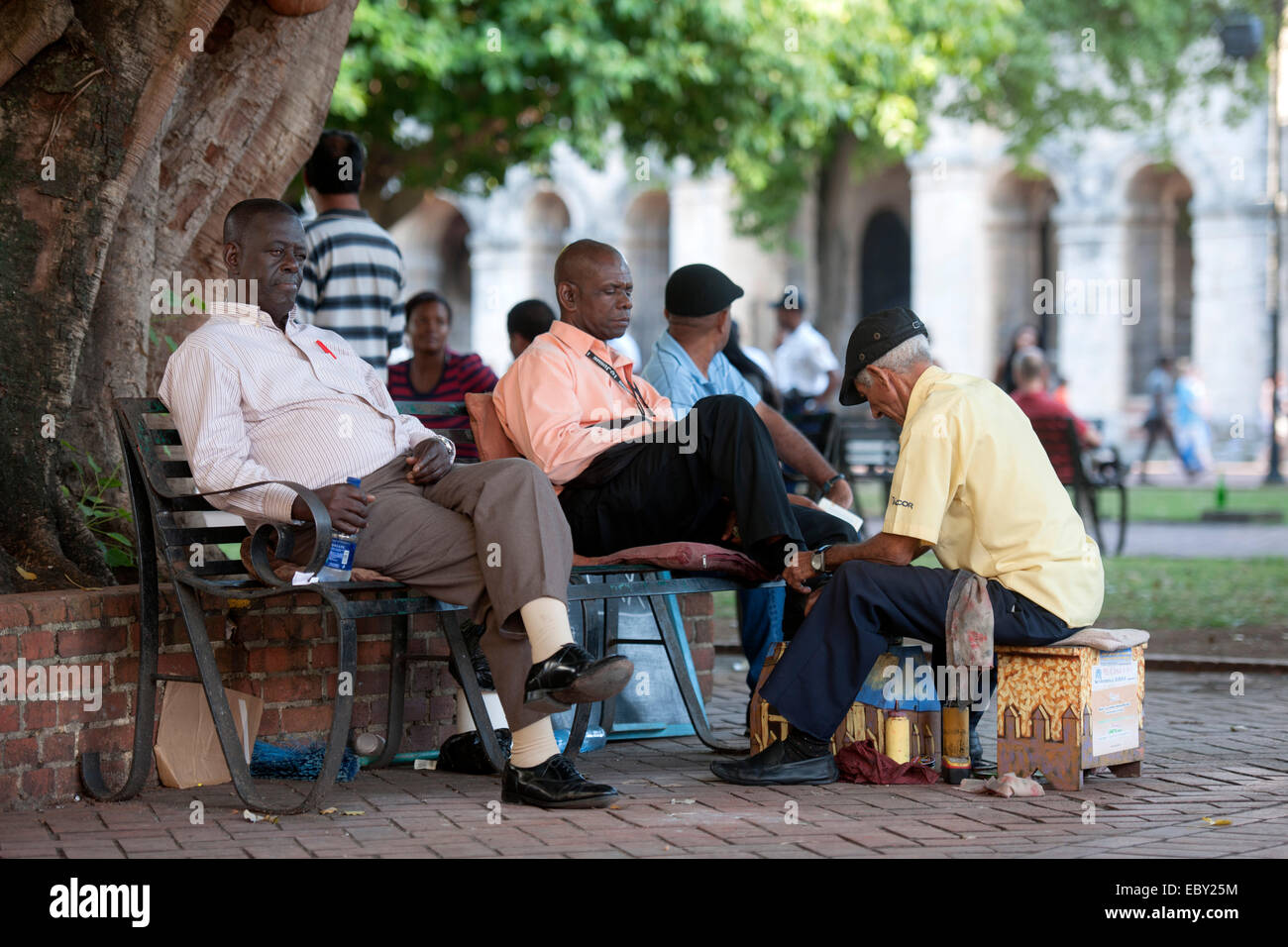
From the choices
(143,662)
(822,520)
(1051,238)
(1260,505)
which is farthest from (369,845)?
(1051,238)

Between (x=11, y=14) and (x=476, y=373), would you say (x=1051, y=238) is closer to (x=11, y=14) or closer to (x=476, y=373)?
(x=476, y=373)

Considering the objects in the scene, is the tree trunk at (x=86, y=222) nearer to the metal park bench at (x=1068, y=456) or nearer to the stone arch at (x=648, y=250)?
the metal park bench at (x=1068, y=456)

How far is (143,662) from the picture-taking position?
4980 millimetres

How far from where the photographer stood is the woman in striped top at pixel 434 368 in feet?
28.8

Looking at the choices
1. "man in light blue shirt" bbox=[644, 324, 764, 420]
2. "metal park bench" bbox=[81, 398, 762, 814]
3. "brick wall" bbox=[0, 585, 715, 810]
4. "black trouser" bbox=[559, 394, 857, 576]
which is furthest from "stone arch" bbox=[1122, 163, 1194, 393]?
"metal park bench" bbox=[81, 398, 762, 814]

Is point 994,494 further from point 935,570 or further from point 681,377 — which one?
point 681,377

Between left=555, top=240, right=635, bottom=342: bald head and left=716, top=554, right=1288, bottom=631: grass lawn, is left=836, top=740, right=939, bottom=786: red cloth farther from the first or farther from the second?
left=716, top=554, right=1288, bottom=631: grass lawn

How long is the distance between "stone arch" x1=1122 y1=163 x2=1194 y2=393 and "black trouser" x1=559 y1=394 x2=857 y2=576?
77.0 feet

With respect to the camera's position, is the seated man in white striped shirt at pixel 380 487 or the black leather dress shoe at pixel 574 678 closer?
the black leather dress shoe at pixel 574 678

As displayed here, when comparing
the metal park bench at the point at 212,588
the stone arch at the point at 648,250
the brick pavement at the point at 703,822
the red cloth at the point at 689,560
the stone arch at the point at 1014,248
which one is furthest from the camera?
the stone arch at the point at 648,250

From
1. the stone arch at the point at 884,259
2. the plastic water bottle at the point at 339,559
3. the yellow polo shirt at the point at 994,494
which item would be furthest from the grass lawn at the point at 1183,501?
the plastic water bottle at the point at 339,559

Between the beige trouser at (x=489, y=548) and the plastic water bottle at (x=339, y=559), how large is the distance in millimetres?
63

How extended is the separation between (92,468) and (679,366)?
6.95 feet

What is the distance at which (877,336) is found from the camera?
5344 mm
